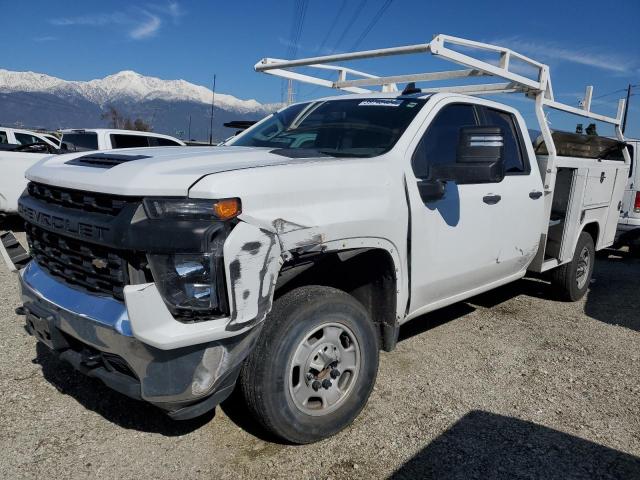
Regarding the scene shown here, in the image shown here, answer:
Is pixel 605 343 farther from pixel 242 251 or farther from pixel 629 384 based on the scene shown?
pixel 242 251

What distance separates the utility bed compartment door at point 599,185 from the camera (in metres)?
5.21

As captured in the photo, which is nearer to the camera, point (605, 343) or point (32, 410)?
point (32, 410)

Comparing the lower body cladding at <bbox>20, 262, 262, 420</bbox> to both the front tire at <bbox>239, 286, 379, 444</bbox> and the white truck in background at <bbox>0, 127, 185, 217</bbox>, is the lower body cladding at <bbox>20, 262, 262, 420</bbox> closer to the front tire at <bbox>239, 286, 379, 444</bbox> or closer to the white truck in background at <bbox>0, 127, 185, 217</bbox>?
the front tire at <bbox>239, 286, 379, 444</bbox>

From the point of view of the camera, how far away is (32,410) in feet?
9.89

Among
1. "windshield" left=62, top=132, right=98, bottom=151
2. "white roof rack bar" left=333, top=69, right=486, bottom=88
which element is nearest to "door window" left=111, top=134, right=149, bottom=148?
"windshield" left=62, top=132, right=98, bottom=151

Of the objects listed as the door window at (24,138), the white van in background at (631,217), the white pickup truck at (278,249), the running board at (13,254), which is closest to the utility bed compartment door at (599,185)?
the white pickup truck at (278,249)

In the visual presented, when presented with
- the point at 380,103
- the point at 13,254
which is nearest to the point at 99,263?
the point at 13,254

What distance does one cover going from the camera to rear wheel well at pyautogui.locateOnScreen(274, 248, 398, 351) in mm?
2895

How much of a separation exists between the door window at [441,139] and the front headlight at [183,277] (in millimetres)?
1563

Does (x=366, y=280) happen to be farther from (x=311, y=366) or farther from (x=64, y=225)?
(x=64, y=225)

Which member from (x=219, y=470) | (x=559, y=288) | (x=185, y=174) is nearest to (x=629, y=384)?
(x=559, y=288)

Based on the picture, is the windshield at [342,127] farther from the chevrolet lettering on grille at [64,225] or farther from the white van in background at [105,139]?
the white van in background at [105,139]

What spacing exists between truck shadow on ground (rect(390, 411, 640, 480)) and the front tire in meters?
0.47

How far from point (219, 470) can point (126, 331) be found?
3.01 ft
